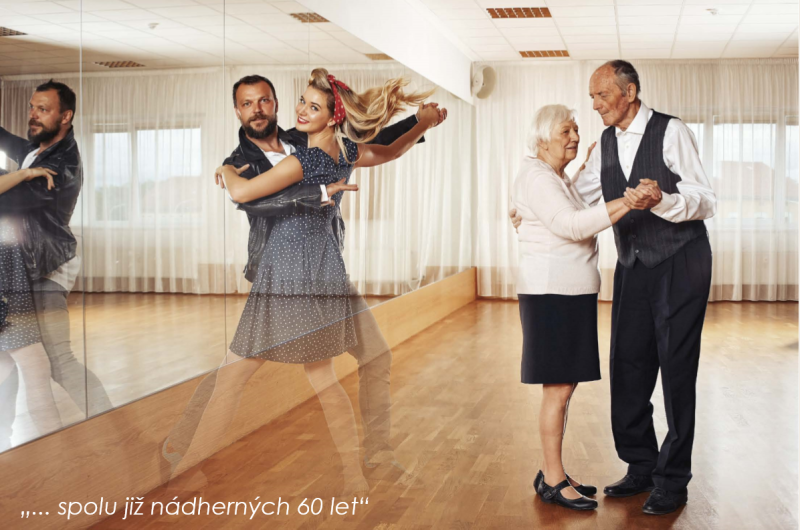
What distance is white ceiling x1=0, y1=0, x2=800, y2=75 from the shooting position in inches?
92.6

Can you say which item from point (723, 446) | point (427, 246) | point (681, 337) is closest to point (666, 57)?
point (427, 246)

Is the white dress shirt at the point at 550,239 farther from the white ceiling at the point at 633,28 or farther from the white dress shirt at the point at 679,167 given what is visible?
the white ceiling at the point at 633,28

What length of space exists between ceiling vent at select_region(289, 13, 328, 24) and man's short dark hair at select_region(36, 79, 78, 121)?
174 centimetres

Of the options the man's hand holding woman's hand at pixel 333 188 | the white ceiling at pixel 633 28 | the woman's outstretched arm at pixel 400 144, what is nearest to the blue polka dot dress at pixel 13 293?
the man's hand holding woman's hand at pixel 333 188

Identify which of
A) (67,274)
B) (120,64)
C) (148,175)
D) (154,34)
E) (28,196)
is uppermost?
(154,34)

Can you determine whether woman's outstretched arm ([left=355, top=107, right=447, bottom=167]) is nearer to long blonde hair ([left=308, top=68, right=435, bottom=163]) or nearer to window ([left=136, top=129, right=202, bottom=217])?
long blonde hair ([left=308, top=68, right=435, bottom=163])

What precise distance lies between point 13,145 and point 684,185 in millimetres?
2190

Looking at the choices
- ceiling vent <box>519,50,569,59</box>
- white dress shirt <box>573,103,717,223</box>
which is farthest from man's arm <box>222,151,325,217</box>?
ceiling vent <box>519,50,569,59</box>

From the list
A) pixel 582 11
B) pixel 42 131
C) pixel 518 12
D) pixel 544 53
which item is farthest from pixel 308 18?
pixel 544 53

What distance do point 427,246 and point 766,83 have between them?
5.27m

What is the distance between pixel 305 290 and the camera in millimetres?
2574

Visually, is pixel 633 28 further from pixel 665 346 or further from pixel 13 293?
pixel 13 293

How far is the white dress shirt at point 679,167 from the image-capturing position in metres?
2.71

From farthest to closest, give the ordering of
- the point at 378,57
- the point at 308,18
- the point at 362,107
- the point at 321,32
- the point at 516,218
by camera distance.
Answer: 1. the point at 378,57
2. the point at 321,32
3. the point at 308,18
4. the point at 516,218
5. the point at 362,107
